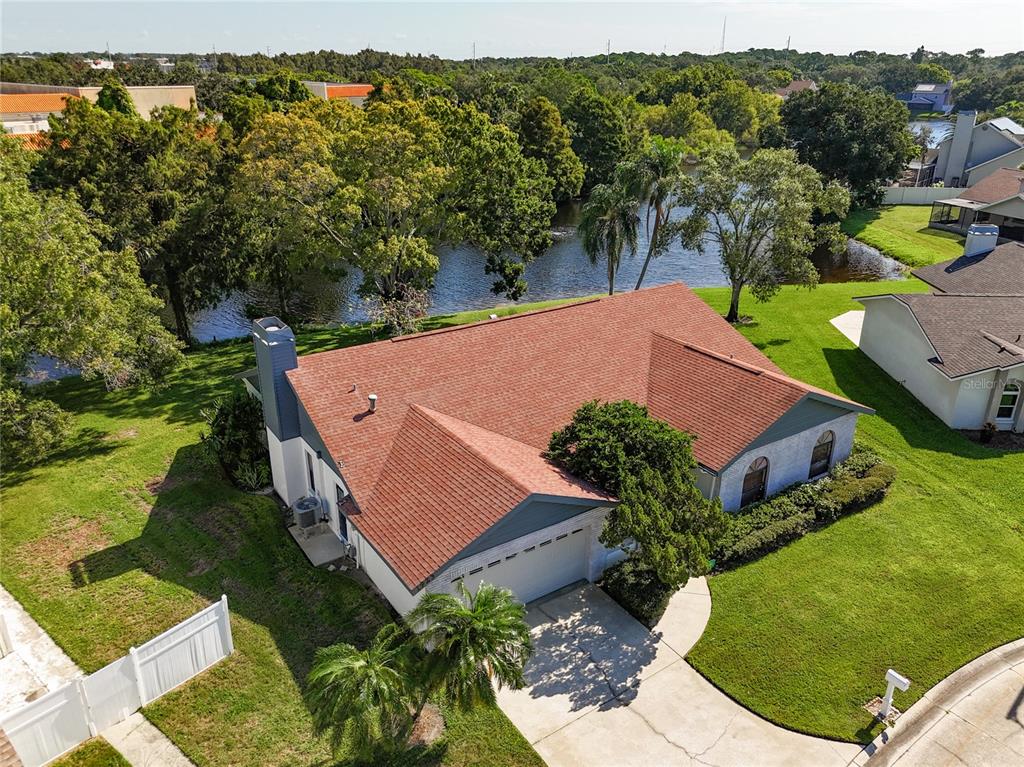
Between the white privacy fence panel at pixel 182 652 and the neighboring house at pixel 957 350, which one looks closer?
the white privacy fence panel at pixel 182 652

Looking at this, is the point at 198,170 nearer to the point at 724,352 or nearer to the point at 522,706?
the point at 724,352

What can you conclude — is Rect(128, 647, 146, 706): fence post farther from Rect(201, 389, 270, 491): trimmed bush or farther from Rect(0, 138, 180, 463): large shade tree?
Rect(0, 138, 180, 463): large shade tree

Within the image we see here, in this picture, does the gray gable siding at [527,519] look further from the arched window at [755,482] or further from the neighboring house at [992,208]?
the neighboring house at [992,208]

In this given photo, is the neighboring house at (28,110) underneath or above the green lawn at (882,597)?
above

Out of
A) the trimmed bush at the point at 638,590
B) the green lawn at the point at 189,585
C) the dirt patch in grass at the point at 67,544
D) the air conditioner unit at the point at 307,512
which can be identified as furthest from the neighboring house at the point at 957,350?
the dirt patch in grass at the point at 67,544

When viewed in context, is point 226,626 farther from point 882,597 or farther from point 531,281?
point 531,281

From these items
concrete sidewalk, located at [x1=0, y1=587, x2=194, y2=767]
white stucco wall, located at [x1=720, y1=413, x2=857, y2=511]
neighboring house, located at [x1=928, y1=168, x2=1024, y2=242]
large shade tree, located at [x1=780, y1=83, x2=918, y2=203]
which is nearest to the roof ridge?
white stucco wall, located at [x1=720, y1=413, x2=857, y2=511]

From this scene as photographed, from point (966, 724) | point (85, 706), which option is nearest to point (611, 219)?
point (966, 724)
